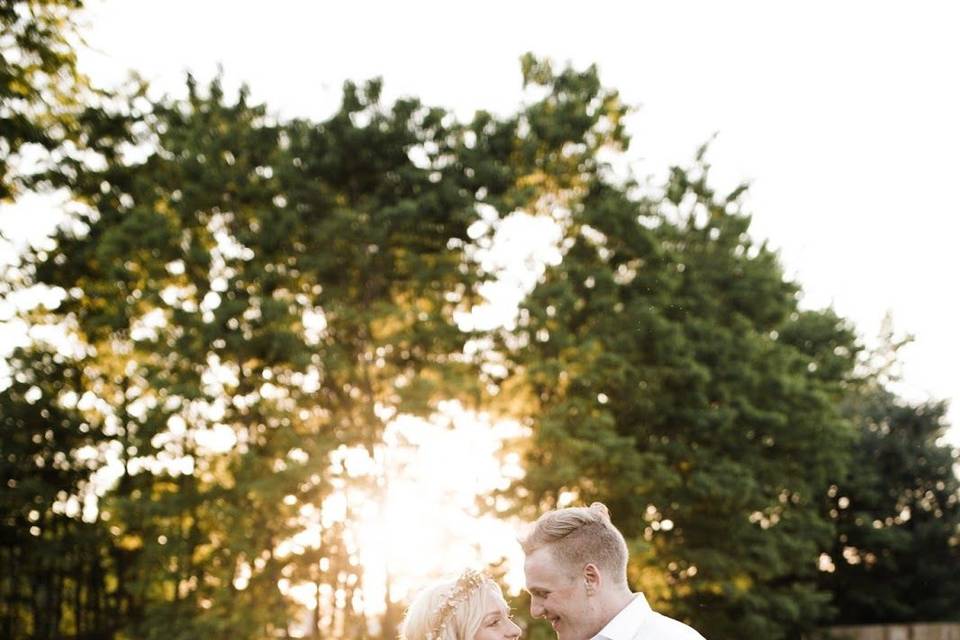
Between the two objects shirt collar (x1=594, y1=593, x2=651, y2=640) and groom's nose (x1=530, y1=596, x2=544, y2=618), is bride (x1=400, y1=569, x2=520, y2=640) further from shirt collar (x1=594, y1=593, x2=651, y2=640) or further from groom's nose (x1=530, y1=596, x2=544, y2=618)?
shirt collar (x1=594, y1=593, x2=651, y2=640)

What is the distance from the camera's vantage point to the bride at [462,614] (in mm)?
6656

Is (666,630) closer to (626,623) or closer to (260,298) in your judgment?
(626,623)

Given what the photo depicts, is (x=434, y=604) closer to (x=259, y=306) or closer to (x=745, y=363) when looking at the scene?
(x=259, y=306)

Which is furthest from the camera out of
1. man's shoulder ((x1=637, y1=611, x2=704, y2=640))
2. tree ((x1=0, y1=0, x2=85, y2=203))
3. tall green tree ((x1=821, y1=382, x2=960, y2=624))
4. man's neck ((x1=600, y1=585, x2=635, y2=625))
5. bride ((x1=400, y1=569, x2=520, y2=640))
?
tall green tree ((x1=821, y1=382, x2=960, y2=624))

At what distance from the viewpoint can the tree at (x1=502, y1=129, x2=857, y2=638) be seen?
2580 centimetres

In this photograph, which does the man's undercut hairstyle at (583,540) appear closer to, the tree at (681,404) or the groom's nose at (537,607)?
the groom's nose at (537,607)

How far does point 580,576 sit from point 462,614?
2772mm

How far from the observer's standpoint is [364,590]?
25.8 metres

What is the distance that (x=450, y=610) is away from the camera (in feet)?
21.9

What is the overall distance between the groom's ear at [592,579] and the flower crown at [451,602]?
109 inches

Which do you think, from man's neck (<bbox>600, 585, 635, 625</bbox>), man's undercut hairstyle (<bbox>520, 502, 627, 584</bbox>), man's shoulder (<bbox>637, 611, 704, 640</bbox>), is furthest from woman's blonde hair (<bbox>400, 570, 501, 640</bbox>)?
man's shoulder (<bbox>637, 611, 704, 640</bbox>)

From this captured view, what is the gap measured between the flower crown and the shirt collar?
9.30ft

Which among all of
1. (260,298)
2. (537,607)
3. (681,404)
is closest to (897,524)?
(681,404)

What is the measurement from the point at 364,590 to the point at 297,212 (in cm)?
882
